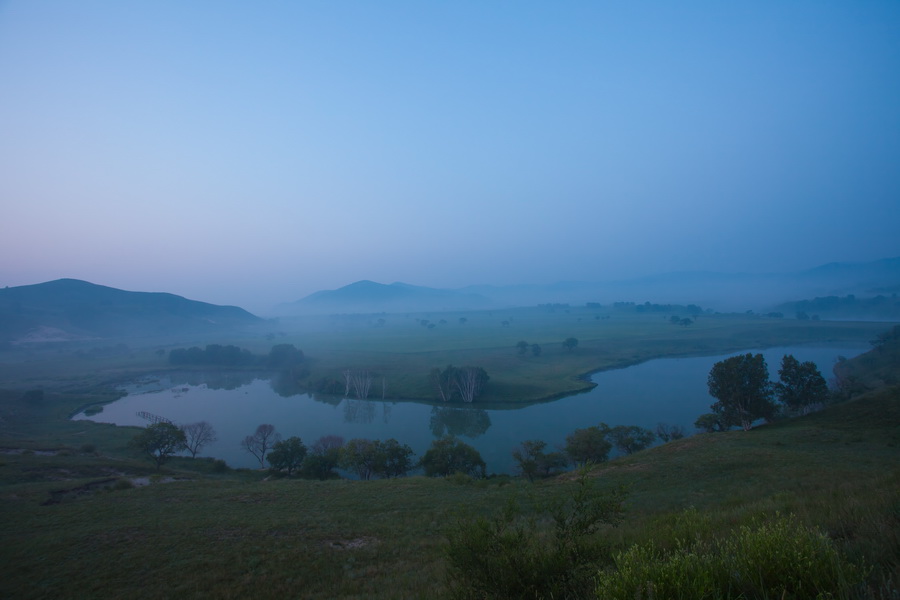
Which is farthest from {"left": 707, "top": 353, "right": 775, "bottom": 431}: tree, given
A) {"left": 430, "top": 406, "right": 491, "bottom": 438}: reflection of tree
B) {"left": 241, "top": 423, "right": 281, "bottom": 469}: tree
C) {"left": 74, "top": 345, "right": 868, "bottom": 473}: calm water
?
{"left": 241, "top": 423, "right": 281, "bottom": 469}: tree

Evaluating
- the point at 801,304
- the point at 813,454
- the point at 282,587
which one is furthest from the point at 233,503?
the point at 801,304

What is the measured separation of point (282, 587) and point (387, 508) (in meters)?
6.50

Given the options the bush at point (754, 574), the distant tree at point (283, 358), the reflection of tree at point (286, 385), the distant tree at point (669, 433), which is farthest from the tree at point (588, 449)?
the distant tree at point (283, 358)

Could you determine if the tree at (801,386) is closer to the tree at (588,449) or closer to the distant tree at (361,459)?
the tree at (588,449)

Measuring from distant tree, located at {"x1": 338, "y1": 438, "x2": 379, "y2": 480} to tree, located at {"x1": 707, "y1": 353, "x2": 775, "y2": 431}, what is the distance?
1078 inches

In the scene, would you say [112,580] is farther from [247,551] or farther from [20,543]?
[20,543]

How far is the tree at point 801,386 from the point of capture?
1057 inches

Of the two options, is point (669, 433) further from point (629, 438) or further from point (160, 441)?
point (160, 441)

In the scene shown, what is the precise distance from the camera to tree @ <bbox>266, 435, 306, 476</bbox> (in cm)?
2716

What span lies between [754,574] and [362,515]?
Answer: 14.1 m

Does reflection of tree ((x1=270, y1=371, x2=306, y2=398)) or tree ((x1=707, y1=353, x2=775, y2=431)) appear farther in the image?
reflection of tree ((x1=270, y1=371, x2=306, y2=398))

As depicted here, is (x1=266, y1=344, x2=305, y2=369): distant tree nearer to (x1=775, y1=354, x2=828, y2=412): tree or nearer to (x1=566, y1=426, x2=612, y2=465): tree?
(x1=566, y1=426, x2=612, y2=465): tree

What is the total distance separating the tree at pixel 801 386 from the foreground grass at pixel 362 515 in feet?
13.8

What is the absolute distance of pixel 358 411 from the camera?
48.3 m
